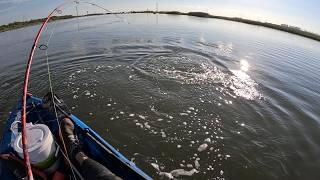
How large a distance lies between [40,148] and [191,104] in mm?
6837

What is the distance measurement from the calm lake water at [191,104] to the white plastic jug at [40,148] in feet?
9.00

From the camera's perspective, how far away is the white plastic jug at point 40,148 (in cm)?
467

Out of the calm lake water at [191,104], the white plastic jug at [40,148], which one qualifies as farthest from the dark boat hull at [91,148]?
the calm lake water at [191,104]

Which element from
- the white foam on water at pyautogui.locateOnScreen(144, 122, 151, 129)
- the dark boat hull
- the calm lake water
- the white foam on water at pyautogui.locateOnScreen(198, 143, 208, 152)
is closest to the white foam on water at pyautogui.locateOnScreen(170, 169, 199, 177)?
the calm lake water

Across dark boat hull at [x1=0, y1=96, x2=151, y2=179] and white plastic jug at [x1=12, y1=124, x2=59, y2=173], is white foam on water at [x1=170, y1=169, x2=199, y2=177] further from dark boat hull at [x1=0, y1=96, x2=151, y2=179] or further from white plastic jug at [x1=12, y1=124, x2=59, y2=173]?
white plastic jug at [x1=12, y1=124, x2=59, y2=173]

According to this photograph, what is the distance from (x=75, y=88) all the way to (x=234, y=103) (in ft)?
25.1

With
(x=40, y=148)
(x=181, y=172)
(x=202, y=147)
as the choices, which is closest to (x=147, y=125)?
(x=202, y=147)

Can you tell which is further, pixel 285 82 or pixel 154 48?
pixel 154 48

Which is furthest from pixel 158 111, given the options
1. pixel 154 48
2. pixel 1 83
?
pixel 154 48

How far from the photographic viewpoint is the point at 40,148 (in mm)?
4715

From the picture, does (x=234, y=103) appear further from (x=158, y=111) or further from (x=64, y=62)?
(x=64, y=62)

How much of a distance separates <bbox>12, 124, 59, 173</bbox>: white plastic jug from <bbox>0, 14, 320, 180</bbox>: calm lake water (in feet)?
9.00

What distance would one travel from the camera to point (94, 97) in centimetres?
1080

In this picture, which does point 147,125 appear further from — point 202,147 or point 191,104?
point 191,104
